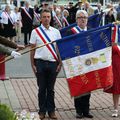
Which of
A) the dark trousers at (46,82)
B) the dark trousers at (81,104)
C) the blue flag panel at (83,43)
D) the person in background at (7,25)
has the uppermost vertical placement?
the blue flag panel at (83,43)

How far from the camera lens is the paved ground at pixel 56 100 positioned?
26.6 feet

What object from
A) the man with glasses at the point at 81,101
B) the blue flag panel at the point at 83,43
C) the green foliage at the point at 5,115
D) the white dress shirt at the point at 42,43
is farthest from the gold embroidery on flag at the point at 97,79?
the green foliage at the point at 5,115

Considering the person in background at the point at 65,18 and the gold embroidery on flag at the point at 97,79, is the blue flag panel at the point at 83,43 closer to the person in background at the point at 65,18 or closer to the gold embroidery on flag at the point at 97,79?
the gold embroidery on flag at the point at 97,79

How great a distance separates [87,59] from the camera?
7293mm

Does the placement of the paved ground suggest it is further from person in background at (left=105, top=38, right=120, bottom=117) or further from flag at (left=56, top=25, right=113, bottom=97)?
flag at (left=56, top=25, right=113, bottom=97)

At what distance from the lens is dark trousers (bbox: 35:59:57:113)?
7.30 metres

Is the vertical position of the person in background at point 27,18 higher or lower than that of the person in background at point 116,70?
lower

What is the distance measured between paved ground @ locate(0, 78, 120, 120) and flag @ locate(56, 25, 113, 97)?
0.73 metres

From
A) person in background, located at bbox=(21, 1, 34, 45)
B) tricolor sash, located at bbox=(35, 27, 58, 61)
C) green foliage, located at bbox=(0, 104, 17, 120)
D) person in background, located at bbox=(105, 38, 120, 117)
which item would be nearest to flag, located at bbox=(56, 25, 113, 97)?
tricolor sash, located at bbox=(35, 27, 58, 61)

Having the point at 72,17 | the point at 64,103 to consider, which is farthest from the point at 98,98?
the point at 72,17

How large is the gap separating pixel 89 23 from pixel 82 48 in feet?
4.29

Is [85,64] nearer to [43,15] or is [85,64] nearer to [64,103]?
[43,15]

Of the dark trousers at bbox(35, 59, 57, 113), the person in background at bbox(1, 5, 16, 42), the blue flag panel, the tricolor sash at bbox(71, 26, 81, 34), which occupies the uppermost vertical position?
the tricolor sash at bbox(71, 26, 81, 34)

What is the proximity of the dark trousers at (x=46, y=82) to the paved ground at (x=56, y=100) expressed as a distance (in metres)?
0.25
